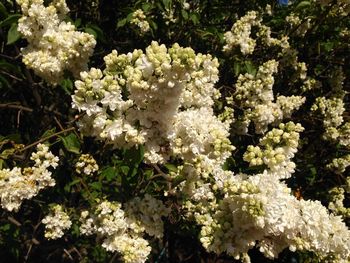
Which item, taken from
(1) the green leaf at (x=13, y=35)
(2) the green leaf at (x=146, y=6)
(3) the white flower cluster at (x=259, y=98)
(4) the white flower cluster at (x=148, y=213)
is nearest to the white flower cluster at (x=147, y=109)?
(4) the white flower cluster at (x=148, y=213)

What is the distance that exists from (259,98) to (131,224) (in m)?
1.80

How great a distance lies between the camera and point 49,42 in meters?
2.90

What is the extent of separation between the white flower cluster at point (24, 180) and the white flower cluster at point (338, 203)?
262cm

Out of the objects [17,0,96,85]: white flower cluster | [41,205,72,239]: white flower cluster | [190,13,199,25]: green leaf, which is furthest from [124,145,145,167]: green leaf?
[190,13,199,25]: green leaf

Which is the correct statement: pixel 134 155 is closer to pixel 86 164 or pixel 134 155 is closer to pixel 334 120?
pixel 86 164

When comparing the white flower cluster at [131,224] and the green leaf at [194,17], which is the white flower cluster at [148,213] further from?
the green leaf at [194,17]

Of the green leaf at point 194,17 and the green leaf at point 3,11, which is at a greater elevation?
the green leaf at point 3,11

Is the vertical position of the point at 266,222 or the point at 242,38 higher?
the point at 266,222

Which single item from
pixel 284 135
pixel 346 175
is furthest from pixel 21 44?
pixel 346 175

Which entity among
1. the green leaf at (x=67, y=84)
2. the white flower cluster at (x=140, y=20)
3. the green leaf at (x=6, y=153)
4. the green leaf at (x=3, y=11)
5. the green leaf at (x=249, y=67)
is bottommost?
the green leaf at (x=249, y=67)

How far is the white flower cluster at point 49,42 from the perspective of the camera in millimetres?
2848

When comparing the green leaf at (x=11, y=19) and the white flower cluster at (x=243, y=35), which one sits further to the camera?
the white flower cluster at (x=243, y=35)

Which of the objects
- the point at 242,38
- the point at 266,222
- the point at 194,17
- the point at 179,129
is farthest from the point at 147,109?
the point at 242,38

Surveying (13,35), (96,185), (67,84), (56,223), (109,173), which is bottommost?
(56,223)
